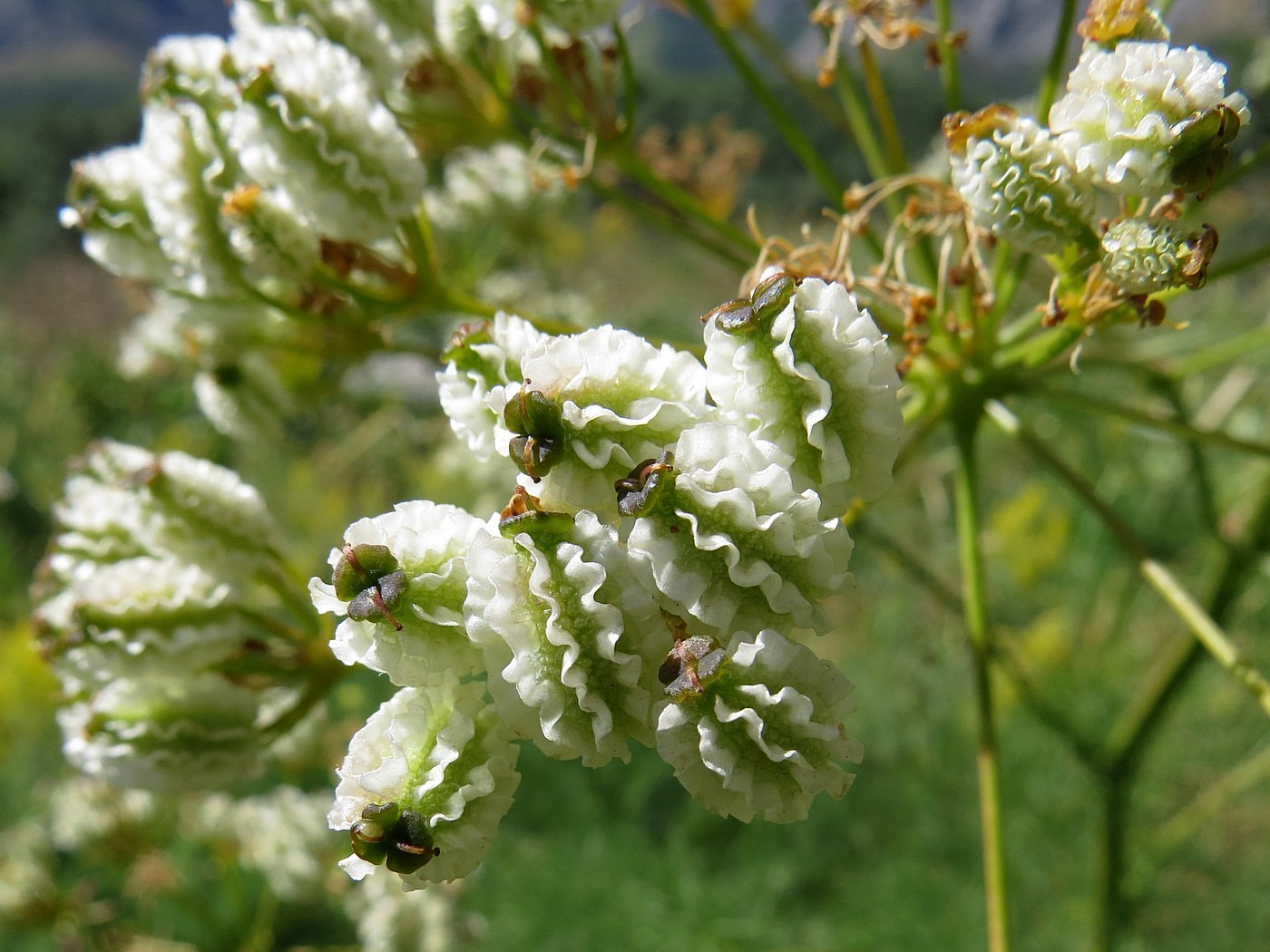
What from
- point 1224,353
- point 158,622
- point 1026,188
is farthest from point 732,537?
point 1224,353

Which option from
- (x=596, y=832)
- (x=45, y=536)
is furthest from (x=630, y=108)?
(x=45, y=536)

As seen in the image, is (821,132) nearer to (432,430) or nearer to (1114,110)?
(432,430)

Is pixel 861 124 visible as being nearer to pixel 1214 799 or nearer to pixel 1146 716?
pixel 1146 716

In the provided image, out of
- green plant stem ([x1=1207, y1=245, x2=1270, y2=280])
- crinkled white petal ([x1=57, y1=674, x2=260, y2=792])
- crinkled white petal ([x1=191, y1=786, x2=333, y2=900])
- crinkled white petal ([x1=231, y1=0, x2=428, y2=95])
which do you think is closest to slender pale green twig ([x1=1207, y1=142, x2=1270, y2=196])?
green plant stem ([x1=1207, y1=245, x2=1270, y2=280])

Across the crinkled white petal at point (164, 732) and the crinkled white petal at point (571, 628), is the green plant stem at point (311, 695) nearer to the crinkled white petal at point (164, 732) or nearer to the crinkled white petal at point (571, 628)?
the crinkled white petal at point (164, 732)

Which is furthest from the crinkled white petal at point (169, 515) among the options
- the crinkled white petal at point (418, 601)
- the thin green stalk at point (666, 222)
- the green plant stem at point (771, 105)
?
the green plant stem at point (771, 105)

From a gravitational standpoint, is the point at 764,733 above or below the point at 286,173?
below
